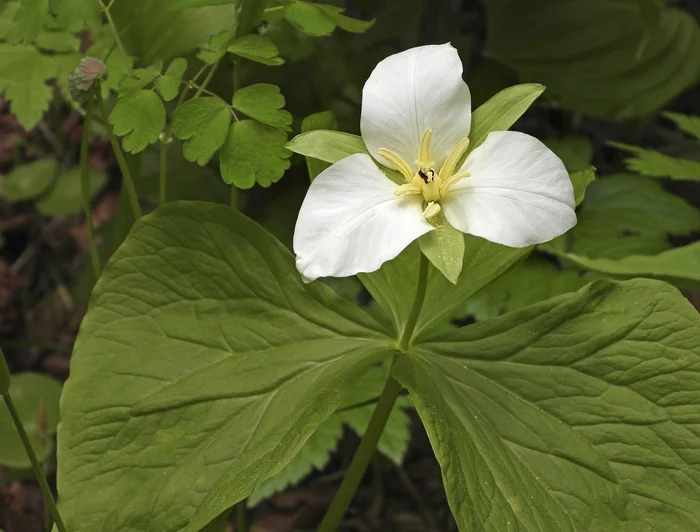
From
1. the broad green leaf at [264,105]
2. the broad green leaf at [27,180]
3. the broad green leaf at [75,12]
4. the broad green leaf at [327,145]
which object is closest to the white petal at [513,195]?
the broad green leaf at [327,145]

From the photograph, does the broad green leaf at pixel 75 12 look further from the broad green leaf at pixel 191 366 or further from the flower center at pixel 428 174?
the flower center at pixel 428 174

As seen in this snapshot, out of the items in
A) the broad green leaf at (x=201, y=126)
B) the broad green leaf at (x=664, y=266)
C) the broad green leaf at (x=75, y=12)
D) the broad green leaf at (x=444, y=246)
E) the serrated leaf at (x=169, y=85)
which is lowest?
the broad green leaf at (x=664, y=266)

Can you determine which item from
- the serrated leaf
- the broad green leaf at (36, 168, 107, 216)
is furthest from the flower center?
the broad green leaf at (36, 168, 107, 216)

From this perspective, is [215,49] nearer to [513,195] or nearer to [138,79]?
[138,79]

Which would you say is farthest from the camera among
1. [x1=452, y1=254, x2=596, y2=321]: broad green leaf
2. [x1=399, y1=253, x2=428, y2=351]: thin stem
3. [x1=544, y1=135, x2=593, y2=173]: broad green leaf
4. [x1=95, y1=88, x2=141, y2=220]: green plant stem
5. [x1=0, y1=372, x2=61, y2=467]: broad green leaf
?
[x1=544, y1=135, x2=593, y2=173]: broad green leaf

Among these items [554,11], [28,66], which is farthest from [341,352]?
[554,11]

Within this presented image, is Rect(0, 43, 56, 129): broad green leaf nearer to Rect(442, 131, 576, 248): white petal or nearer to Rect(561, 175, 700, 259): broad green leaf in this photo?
Rect(442, 131, 576, 248): white petal

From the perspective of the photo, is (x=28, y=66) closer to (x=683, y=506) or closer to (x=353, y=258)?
(x=353, y=258)

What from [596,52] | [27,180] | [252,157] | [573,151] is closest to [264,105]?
[252,157]
